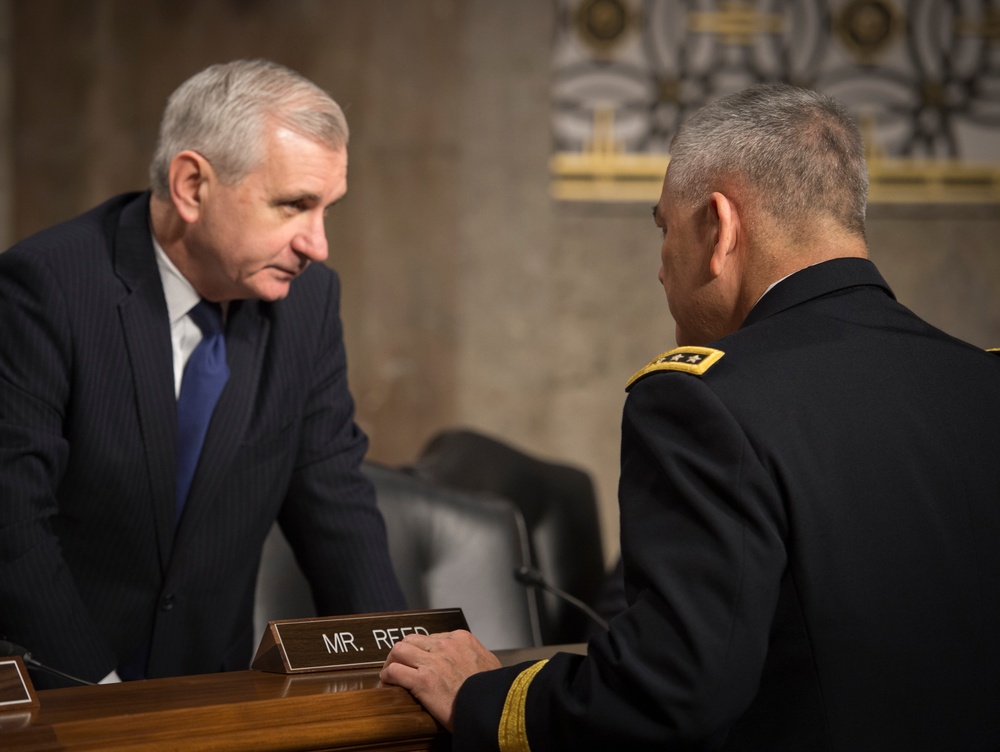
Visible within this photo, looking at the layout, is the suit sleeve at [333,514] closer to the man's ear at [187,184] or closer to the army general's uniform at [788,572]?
the man's ear at [187,184]

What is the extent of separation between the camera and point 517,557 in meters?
2.89

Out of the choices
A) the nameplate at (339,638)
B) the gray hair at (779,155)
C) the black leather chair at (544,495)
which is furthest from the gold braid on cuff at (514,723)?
the black leather chair at (544,495)

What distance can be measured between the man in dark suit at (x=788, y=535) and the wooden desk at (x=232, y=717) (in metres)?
0.05

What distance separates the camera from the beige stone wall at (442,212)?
177 inches

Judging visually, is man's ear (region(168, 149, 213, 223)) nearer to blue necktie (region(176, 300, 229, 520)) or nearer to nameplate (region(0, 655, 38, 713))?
blue necktie (region(176, 300, 229, 520))

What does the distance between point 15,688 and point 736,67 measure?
4143 mm

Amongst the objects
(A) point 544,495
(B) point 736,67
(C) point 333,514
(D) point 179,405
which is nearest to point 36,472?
(D) point 179,405

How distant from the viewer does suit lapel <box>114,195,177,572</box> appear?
2.05 metres

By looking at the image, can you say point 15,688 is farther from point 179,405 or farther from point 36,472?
point 179,405

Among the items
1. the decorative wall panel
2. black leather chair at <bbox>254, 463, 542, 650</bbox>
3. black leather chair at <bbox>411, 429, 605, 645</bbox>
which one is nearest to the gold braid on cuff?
black leather chair at <bbox>254, 463, 542, 650</bbox>

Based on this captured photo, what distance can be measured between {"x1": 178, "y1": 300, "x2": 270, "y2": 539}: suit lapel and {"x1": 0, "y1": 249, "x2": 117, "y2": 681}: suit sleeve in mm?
225

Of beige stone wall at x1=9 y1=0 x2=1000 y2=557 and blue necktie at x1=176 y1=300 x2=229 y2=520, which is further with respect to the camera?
beige stone wall at x1=9 y1=0 x2=1000 y2=557

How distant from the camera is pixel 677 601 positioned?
1.27 meters

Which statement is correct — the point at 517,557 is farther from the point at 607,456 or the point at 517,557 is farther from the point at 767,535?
the point at 607,456
